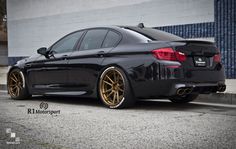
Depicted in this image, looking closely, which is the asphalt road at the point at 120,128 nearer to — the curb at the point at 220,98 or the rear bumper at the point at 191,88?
the rear bumper at the point at 191,88

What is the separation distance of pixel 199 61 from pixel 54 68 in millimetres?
2723

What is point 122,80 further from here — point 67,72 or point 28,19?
point 28,19

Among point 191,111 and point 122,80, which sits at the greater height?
point 122,80

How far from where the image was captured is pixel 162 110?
244 inches

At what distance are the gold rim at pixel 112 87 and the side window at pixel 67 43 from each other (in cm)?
127

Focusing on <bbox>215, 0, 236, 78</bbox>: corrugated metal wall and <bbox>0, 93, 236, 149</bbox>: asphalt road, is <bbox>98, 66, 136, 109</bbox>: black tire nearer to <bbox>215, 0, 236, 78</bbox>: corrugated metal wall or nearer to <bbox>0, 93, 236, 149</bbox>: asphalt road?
<bbox>0, 93, 236, 149</bbox>: asphalt road

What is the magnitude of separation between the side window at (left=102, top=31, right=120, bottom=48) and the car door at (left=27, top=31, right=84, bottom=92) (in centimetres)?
75

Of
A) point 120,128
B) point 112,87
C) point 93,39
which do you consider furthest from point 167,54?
point 120,128

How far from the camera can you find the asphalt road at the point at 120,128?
375 centimetres

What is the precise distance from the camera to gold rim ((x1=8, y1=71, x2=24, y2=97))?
8141 millimetres

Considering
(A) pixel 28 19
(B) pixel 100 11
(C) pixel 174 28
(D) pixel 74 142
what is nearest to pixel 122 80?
(D) pixel 74 142

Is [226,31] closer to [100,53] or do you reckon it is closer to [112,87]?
[100,53]

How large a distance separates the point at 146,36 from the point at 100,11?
493 inches

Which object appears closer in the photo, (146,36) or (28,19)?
(146,36)
